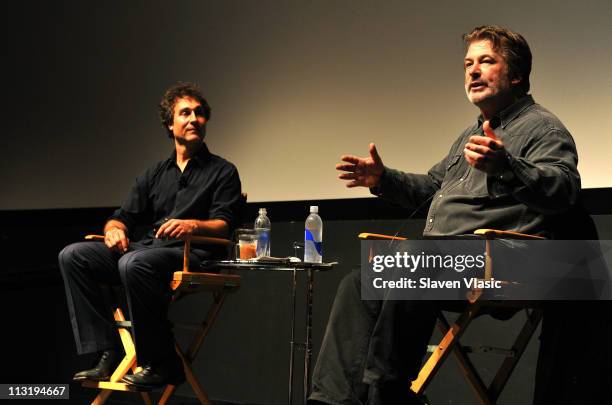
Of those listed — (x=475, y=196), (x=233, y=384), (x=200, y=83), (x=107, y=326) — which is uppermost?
(x=200, y=83)

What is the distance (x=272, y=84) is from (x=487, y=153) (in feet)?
7.20

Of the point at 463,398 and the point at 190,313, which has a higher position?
the point at 190,313

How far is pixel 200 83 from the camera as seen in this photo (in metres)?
4.55

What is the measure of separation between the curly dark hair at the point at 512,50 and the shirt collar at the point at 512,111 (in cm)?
5

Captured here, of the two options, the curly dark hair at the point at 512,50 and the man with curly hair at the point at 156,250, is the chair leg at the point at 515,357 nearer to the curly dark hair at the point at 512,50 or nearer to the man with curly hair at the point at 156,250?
the curly dark hair at the point at 512,50

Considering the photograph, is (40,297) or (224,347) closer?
(224,347)

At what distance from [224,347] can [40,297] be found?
1438mm

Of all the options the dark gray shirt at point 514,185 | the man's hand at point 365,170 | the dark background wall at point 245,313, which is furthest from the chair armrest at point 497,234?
the dark background wall at point 245,313

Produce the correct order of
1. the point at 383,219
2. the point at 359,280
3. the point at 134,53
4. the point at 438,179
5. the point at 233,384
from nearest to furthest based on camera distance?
1. the point at 359,280
2. the point at 438,179
3. the point at 383,219
4. the point at 233,384
5. the point at 134,53

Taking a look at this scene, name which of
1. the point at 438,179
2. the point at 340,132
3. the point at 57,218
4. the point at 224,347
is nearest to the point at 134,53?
the point at 57,218

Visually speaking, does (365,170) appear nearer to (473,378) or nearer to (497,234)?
(497,234)

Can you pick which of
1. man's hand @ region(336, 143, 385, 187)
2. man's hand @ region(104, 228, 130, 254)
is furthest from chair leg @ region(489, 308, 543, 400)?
man's hand @ region(104, 228, 130, 254)

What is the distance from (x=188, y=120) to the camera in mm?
3793

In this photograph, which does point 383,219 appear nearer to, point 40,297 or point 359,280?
point 359,280
